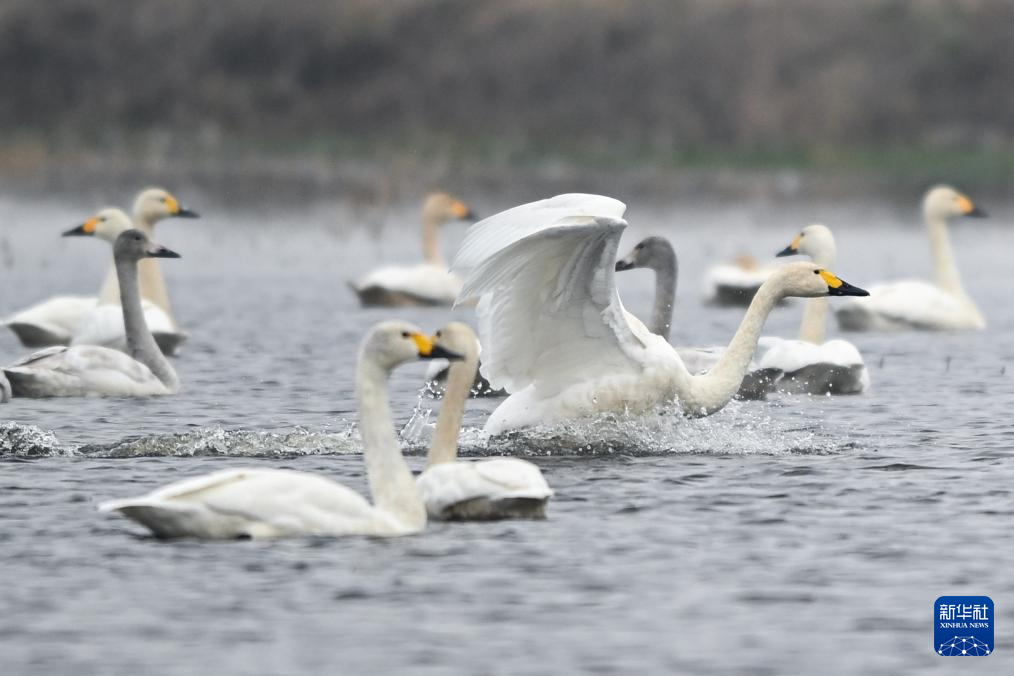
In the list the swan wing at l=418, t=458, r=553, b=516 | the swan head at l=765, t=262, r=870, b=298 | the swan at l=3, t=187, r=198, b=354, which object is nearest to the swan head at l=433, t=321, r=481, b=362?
the swan wing at l=418, t=458, r=553, b=516

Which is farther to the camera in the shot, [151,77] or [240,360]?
[151,77]

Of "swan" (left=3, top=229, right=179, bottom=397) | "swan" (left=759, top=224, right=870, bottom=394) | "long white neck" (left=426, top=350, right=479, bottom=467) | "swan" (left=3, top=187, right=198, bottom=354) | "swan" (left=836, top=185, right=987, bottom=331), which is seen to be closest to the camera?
"long white neck" (left=426, top=350, right=479, bottom=467)

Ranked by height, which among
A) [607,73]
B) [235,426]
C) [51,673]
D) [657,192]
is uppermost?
[607,73]

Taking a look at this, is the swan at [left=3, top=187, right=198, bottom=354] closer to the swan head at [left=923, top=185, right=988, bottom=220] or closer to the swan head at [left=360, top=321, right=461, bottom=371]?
the swan head at [left=360, top=321, right=461, bottom=371]

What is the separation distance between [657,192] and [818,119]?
8861mm

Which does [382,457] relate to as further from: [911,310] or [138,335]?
[911,310]

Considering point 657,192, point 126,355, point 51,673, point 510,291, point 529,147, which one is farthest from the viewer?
point 529,147

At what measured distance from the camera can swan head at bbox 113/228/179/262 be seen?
12.9m

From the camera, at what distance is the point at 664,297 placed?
1195cm

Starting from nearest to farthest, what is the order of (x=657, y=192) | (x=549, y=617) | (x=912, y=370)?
1. (x=549, y=617)
2. (x=912, y=370)
3. (x=657, y=192)

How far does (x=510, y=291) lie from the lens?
372 inches

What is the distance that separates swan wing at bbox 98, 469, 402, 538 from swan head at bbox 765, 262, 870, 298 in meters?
3.44

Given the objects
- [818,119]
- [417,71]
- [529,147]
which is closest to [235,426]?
[529,147]

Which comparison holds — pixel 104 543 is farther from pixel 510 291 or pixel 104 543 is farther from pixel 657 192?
pixel 657 192
